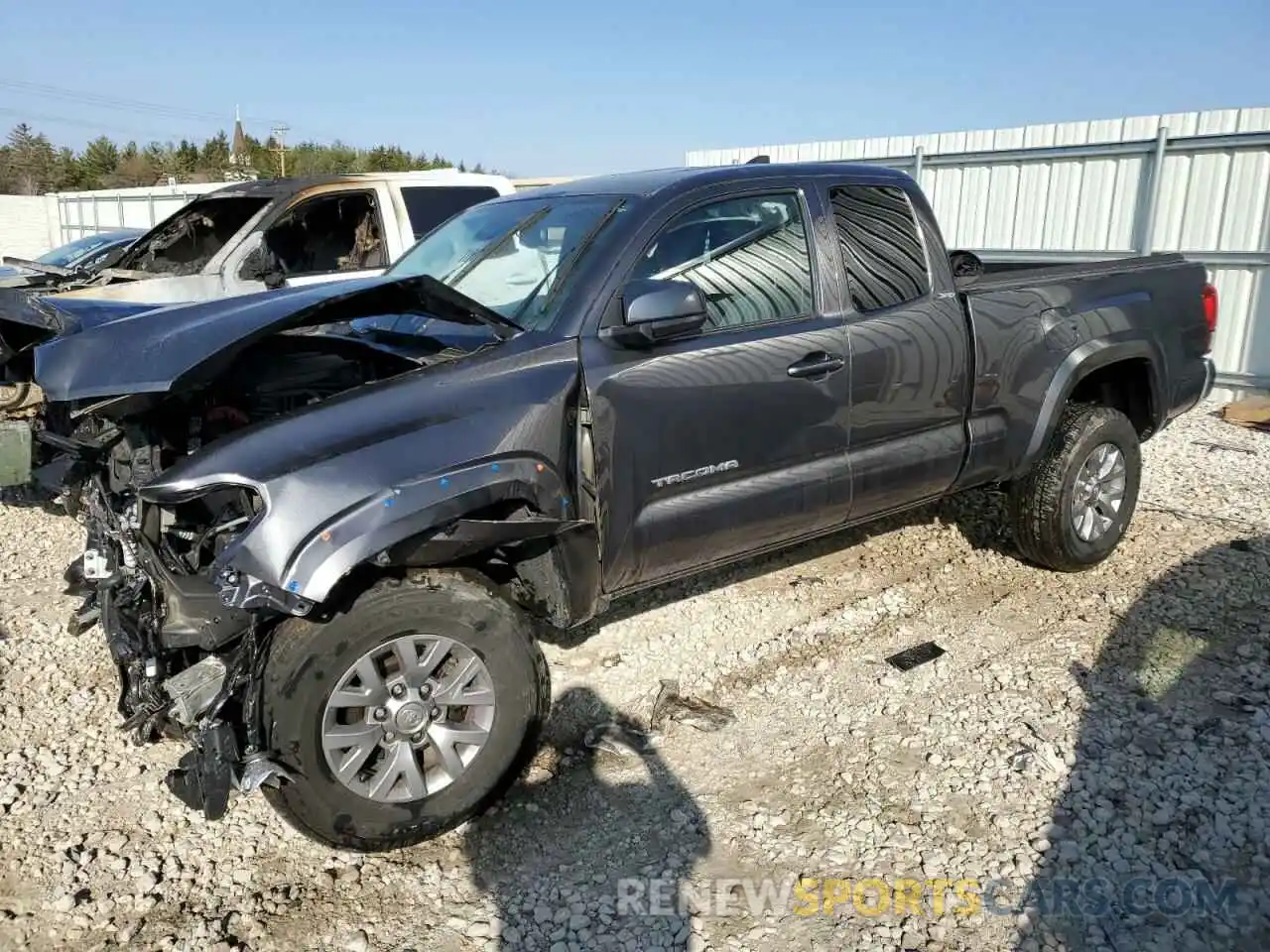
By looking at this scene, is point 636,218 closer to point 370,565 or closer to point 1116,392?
point 370,565

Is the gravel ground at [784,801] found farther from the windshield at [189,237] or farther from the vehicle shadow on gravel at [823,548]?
the windshield at [189,237]

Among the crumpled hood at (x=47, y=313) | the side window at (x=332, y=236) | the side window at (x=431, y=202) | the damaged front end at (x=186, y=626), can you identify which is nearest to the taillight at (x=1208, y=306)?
the damaged front end at (x=186, y=626)

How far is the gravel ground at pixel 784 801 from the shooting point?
2.65 m

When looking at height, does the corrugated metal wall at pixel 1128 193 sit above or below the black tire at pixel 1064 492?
above

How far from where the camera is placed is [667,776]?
3326mm

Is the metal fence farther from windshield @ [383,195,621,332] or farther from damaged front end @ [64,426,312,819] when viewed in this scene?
damaged front end @ [64,426,312,819]

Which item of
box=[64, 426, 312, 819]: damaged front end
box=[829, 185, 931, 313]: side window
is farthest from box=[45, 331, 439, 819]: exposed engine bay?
box=[829, 185, 931, 313]: side window

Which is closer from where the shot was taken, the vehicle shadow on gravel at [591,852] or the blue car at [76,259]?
the vehicle shadow on gravel at [591,852]

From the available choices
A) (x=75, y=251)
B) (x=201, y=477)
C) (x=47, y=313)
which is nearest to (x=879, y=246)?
(x=201, y=477)

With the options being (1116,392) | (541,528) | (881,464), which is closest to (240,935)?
(541,528)

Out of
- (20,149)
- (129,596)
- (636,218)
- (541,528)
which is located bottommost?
(129,596)

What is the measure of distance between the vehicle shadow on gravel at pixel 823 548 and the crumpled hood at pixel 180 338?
71.7 inches

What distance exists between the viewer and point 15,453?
377 centimetres

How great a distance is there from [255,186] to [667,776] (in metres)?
6.10
